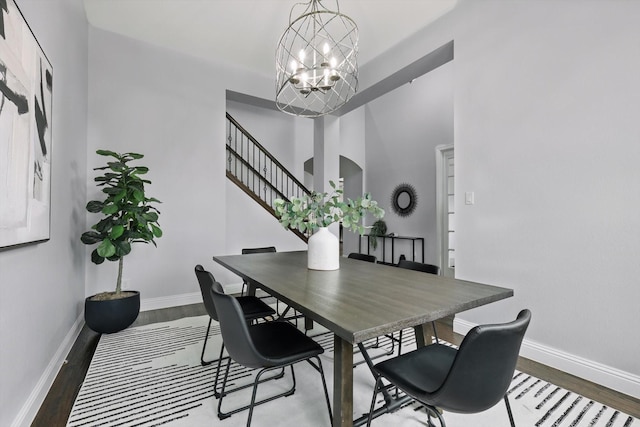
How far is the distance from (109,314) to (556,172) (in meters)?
3.89

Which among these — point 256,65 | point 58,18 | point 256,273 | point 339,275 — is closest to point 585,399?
point 339,275

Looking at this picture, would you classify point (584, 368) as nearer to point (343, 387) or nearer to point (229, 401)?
point (343, 387)

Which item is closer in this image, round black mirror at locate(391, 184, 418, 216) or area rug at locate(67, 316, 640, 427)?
area rug at locate(67, 316, 640, 427)

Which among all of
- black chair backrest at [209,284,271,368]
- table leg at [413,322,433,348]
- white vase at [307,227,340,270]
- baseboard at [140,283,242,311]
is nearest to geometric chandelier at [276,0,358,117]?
white vase at [307,227,340,270]

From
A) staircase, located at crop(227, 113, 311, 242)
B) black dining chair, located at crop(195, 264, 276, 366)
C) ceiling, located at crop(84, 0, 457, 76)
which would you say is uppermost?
ceiling, located at crop(84, 0, 457, 76)

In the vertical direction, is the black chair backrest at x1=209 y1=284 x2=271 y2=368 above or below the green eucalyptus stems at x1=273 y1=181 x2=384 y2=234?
below

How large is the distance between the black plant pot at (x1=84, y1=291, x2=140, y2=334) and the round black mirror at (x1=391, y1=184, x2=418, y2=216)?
478 cm

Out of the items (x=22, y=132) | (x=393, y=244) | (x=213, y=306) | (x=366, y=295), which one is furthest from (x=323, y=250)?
(x=393, y=244)

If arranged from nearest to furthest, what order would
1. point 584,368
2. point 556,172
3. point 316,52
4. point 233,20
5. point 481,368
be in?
point 481,368, point 584,368, point 556,172, point 233,20, point 316,52

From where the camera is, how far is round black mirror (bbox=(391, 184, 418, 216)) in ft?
19.4

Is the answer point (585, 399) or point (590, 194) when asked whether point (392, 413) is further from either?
point (590, 194)

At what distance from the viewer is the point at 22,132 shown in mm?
1523

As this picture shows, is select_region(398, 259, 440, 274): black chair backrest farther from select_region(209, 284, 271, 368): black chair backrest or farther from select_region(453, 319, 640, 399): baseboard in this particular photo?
select_region(209, 284, 271, 368): black chair backrest

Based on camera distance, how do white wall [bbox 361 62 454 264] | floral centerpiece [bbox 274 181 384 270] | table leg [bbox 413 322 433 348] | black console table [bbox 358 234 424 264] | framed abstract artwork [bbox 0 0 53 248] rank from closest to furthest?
framed abstract artwork [bbox 0 0 53 248] → table leg [bbox 413 322 433 348] → floral centerpiece [bbox 274 181 384 270] → white wall [bbox 361 62 454 264] → black console table [bbox 358 234 424 264]
